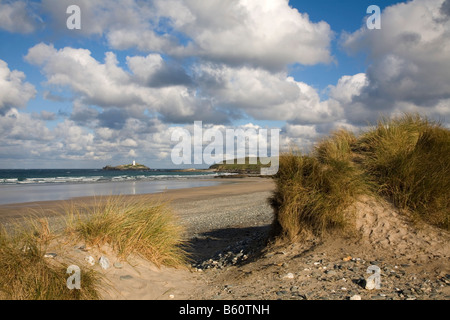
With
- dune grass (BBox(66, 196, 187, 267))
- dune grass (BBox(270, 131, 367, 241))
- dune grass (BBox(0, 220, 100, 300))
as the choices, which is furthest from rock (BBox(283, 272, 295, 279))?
dune grass (BBox(0, 220, 100, 300))

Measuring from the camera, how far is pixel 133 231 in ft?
21.8

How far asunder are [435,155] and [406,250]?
2.48 m

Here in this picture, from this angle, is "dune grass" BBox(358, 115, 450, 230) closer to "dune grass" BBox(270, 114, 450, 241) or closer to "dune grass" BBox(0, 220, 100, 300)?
"dune grass" BBox(270, 114, 450, 241)

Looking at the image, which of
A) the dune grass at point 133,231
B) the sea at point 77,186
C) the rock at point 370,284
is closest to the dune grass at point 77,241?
the dune grass at point 133,231

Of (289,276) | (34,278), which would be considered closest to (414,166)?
(289,276)

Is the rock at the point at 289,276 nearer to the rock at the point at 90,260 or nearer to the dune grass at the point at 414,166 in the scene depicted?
the dune grass at the point at 414,166

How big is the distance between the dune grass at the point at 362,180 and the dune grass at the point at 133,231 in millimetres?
2655

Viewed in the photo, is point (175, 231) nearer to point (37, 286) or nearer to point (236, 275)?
point (236, 275)

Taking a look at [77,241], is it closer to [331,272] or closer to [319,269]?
[319,269]

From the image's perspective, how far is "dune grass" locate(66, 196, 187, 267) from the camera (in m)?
6.27

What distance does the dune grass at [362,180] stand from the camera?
6797mm

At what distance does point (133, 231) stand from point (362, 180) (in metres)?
5.13

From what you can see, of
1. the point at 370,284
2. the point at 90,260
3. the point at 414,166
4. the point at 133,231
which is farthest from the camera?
the point at 414,166
